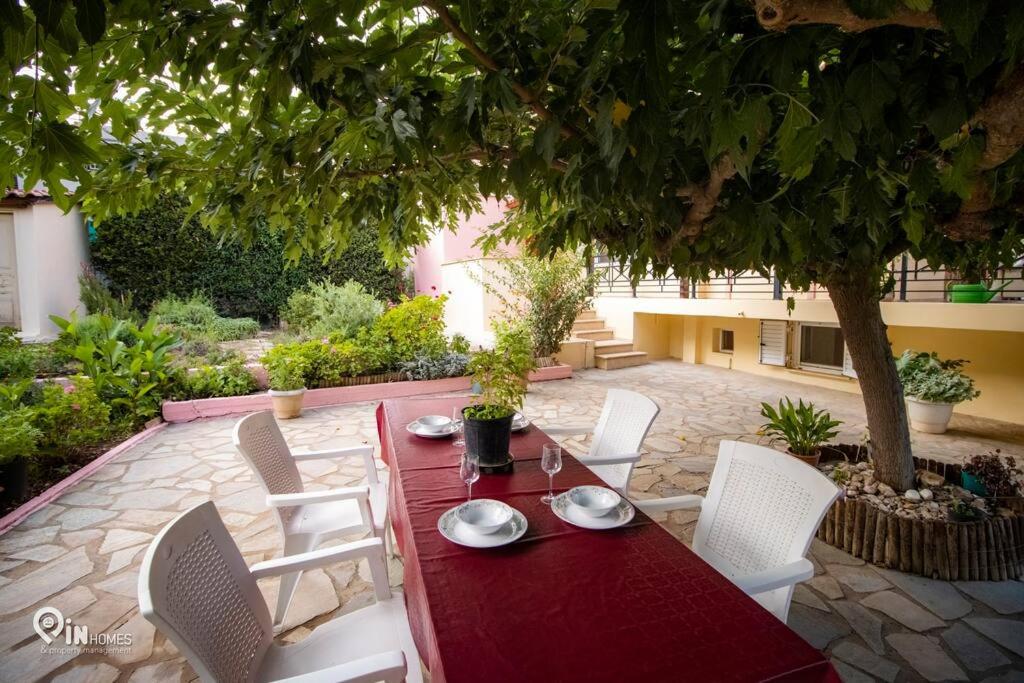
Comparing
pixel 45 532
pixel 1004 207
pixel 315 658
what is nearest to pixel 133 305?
pixel 45 532

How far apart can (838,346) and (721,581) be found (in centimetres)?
808

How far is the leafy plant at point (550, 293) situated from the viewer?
8.84 meters

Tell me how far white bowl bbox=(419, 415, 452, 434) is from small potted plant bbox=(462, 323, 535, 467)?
47 centimetres

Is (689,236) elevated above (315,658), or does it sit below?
above

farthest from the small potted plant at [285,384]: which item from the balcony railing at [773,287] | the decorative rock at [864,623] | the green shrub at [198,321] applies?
the decorative rock at [864,623]

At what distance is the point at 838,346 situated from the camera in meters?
7.89

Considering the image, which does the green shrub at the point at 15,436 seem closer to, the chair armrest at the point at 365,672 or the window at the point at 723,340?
Result: the chair armrest at the point at 365,672

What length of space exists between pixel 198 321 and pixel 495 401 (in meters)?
9.61

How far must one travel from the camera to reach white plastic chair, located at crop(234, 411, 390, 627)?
90.4 inches

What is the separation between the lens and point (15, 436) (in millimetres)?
3475

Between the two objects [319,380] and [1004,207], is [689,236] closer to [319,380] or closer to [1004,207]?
[1004,207]

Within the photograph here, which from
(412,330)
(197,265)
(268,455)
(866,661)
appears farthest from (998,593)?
(197,265)

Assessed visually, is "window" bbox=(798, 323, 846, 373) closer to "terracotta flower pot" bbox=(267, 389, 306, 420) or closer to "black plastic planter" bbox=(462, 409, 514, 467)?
"black plastic planter" bbox=(462, 409, 514, 467)

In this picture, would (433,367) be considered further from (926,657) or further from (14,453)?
(926,657)
